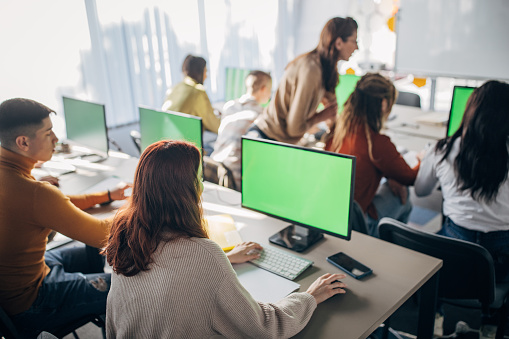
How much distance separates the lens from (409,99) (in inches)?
171

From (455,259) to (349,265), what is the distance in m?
0.44

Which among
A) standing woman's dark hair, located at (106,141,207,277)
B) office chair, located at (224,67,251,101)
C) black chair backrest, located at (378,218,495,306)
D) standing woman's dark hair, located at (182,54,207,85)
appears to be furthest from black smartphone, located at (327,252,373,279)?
office chair, located at (224,67,251,101)

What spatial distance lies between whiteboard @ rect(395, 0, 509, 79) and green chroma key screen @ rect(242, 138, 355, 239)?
357cm

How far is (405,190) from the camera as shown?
260 cm

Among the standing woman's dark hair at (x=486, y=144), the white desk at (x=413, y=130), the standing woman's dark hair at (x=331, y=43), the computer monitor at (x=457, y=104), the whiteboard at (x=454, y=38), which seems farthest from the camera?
the whiteboard at (x=454, y=38)

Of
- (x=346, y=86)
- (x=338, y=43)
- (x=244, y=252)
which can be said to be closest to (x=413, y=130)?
(x=346, y=86)

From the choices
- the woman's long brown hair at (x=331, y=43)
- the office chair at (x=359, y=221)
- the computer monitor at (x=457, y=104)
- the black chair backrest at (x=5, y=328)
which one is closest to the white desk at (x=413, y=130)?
the computer monitor at (x=457, y=104)

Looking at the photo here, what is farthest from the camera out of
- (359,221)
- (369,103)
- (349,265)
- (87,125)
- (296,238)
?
(87,125)

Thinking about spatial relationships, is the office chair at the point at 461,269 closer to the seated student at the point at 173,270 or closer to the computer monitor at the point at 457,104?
the seated student at the point at 173,270

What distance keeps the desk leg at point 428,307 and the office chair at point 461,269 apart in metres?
0.12

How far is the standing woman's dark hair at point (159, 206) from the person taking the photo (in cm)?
116

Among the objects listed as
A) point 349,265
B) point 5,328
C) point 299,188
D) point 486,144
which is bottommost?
point 5,328

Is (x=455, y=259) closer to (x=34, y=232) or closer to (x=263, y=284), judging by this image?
(x=263, y=284)

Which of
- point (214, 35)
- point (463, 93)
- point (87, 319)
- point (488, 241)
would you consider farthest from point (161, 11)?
point (488, 241)
